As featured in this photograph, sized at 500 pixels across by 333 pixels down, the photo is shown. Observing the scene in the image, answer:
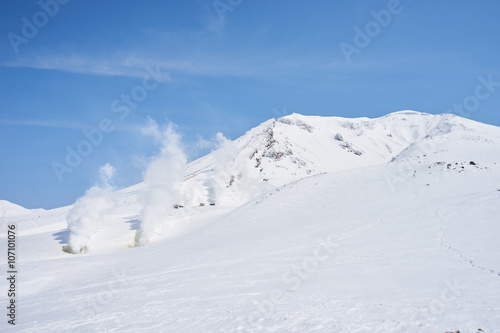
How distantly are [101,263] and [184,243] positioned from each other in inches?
267

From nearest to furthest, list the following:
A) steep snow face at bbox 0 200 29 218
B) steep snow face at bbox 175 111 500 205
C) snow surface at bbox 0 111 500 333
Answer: snow surface at bbox 0 111 500 333
steep snow face at bbox 175 111 500 205
steep snow face at bbox 0 200 29 218

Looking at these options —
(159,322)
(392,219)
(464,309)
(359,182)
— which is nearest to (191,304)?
(159,322)

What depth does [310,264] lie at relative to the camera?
16.5 metres

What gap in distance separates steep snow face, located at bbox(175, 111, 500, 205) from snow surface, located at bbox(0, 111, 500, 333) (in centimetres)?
1168

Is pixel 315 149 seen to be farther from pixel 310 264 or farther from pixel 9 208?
pixel 310 264

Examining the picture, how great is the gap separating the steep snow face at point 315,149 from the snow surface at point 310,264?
11.7m

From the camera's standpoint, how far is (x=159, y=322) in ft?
39.1

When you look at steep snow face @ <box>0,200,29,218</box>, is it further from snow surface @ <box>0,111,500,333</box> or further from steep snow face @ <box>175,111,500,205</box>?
snow surface @ <box>0,111,500,333</box>

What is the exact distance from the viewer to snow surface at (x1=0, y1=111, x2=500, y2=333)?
35.2ft

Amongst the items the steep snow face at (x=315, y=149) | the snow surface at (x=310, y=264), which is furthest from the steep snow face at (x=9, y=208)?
the snow surface at (x=310, y=264)

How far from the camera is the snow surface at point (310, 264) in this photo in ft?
35.2

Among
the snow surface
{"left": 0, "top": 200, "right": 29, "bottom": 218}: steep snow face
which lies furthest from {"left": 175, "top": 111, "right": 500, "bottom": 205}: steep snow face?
{"left": 0, "top": 200, "right": 29, "bottom": 218}: steep snow face

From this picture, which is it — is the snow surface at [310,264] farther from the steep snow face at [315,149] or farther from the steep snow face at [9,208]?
the steep snow face at [9,208]

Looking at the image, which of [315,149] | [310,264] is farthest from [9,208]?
[310,264]
